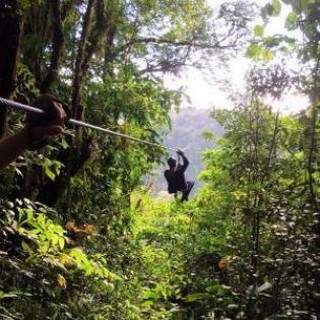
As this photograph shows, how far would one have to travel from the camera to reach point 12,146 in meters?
1.40

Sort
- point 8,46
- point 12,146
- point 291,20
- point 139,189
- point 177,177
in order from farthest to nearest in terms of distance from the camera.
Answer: point 139,189
point 177,177
point 8,46
point 291,20
point 12,146

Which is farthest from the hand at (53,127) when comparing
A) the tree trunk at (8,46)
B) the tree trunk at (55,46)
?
the tree trunk at (55,46)

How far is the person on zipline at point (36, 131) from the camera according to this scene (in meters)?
1.39

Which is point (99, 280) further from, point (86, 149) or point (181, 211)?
point (181, 211)

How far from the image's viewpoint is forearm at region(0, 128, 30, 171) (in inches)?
54.4

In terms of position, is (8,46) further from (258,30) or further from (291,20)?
(291,20)

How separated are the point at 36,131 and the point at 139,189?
305 inches

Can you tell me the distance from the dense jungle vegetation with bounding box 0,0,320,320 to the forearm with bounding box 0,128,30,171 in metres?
1.17

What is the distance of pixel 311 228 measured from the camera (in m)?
3.40

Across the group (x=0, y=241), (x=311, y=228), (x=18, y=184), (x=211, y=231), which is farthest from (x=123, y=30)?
(x=311, y=228)

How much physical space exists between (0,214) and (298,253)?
2143 millimetres

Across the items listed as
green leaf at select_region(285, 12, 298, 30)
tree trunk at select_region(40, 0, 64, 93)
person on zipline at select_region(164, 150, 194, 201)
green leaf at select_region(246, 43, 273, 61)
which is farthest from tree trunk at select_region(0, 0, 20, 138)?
person on zipline at select_region(164, 150, 194, 201)

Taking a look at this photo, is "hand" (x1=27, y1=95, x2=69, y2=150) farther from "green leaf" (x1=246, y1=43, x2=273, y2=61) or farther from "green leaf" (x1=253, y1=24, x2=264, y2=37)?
"green leaf" (x1=246, y1=43, x2=273, y2=61)

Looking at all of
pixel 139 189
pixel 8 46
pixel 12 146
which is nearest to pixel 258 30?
pixel 12 146
